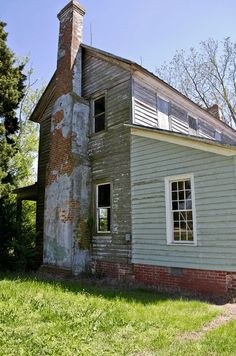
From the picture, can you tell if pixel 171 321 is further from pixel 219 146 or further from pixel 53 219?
pixel 53 219

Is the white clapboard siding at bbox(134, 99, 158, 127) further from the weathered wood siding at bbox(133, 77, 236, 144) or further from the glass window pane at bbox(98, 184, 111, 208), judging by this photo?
the glass window pane at bbox(98, 184, 111, 208)

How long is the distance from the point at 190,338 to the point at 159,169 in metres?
5.59

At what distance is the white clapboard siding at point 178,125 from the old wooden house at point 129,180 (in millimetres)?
58

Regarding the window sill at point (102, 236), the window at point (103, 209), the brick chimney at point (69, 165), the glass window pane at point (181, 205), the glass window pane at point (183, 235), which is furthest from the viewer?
the window at point (103, 209)

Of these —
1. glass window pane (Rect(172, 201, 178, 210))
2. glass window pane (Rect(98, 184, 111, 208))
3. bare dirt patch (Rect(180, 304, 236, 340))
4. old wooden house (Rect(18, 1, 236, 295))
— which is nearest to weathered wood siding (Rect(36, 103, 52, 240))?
old wooden house (Rect(18, 1, 236, 295))

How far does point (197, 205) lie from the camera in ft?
28.9

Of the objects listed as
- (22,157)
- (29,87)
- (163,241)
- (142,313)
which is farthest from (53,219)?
(29,87)

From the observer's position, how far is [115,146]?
11.6 metres

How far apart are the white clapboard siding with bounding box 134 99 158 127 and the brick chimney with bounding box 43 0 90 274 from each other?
7.86 feet

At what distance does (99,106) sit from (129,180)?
13.0ft

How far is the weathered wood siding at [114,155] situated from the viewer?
1084 centimetres

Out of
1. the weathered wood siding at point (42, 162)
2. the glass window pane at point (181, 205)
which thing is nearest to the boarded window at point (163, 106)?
the glass window pane at point (181, 205)

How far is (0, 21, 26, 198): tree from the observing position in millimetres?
12930

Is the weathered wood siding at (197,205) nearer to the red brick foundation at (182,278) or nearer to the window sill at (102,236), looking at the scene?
the red brick foundation at (182,278)
